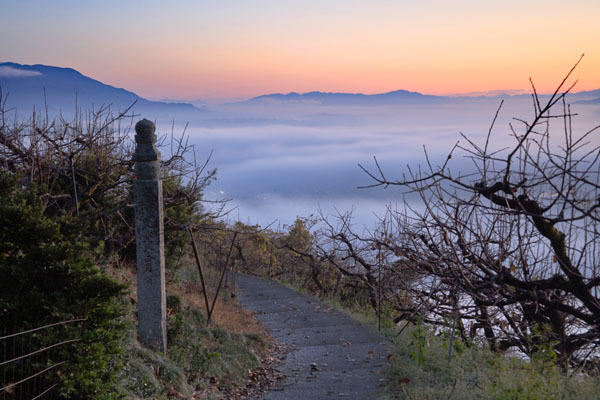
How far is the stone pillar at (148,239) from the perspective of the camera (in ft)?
22.2

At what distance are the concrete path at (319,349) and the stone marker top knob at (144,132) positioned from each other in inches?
166

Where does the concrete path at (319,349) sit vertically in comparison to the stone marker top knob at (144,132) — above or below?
below

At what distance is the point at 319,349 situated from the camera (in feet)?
32.1

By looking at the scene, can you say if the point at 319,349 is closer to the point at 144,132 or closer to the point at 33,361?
the point at 144,132

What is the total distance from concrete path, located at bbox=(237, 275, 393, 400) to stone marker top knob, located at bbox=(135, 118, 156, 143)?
13.9 ft

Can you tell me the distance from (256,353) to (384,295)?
4.40m

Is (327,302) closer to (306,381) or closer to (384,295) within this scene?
(384,295)

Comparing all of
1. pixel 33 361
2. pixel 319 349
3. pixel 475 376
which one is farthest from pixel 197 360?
pixel 475 376

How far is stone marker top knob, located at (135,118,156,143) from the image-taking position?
688 centimetres

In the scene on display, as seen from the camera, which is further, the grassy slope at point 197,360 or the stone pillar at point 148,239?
the stone pillar at point 148,239

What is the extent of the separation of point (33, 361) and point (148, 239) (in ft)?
8.83

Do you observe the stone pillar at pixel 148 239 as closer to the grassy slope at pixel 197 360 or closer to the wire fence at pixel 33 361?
the grassy slope at pixel 197 360

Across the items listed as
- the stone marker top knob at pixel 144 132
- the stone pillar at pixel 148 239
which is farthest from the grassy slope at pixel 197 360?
the stone marker top knob at pixel 144 132

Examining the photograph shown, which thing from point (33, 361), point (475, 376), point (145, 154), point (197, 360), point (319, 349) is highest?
point (145, 154)
